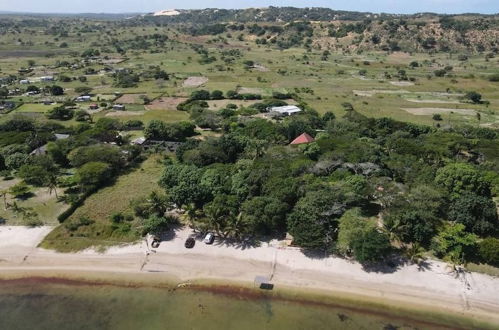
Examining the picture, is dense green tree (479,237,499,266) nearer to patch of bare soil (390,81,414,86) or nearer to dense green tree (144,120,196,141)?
dense green tree (144,120,196,141)

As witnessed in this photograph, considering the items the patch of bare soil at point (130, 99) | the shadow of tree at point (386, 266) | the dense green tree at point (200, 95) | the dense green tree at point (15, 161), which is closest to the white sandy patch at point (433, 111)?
the dense green tree at point (200, 95)

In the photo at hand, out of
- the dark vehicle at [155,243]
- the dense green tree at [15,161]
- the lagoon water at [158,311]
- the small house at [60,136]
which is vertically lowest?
the lagoon water at [158,311]

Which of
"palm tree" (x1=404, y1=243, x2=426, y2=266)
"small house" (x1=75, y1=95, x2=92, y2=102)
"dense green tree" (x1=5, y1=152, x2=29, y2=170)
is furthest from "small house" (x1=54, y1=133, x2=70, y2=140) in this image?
"palm tree" (x1=404, y1=243, x2=426, y2=266)

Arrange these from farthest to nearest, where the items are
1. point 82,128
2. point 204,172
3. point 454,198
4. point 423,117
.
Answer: point 423,117 → point 82,128 → point 204,172 → point 454,198

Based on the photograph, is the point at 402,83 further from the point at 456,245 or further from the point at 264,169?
the point at 456,245

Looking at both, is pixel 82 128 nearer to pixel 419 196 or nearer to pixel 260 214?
pixel 260 214

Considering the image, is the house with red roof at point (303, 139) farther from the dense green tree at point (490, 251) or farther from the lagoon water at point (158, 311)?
the lagoon water at point (158, 311)

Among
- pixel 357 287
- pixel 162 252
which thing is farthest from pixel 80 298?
pixel 357 287
